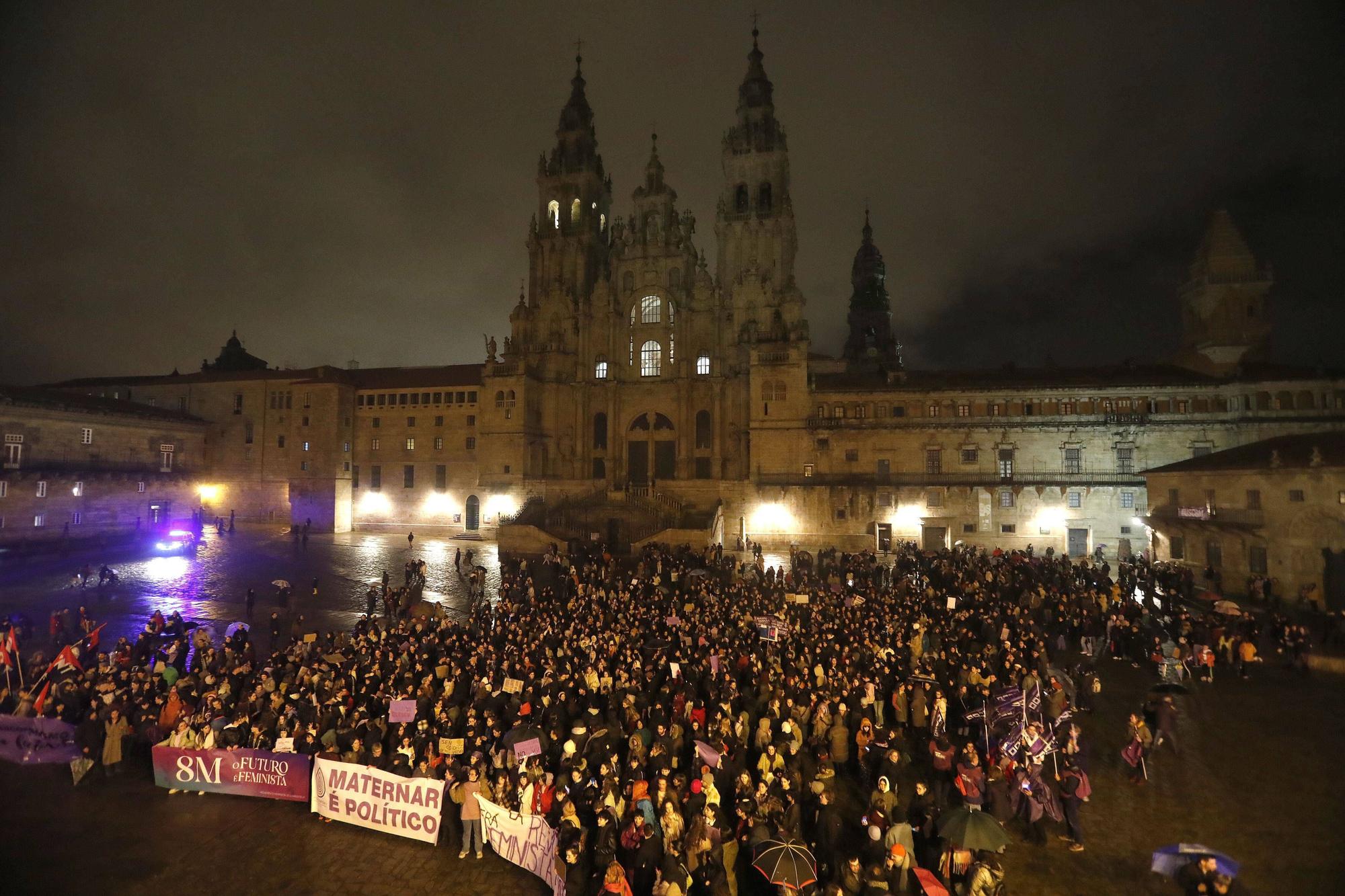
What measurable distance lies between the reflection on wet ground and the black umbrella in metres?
19.0

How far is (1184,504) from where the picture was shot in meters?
31.1

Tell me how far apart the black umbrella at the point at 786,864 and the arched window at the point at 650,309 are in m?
44.5

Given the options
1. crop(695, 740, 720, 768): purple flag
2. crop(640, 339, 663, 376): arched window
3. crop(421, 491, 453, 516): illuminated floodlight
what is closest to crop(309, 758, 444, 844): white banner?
crop(695, 740, 720, 768): purple flag

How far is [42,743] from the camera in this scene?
12289 mm

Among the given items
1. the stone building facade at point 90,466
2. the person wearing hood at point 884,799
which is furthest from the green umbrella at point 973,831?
the stone building facade at point 90,466

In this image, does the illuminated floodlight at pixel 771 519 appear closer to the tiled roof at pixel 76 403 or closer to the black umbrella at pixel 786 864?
the black umbrella at pixel 786 864

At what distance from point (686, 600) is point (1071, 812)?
1306 cm

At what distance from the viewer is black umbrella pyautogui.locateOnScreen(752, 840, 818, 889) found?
7.07 meters

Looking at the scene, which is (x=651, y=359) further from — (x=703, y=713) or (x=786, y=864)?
(x=786, y=864)

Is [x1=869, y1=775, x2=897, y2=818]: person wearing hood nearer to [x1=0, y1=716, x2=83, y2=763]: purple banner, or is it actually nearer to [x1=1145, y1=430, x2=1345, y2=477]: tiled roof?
[x1=0, y1=716, x2=83, y2=763]: purple banner

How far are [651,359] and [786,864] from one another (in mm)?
44240

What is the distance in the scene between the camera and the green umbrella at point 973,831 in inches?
289

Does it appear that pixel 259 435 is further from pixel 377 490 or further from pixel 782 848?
pixel 782 848

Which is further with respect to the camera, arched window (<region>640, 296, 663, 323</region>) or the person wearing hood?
arched window (<region>640, 296, 663, 323</region>)
